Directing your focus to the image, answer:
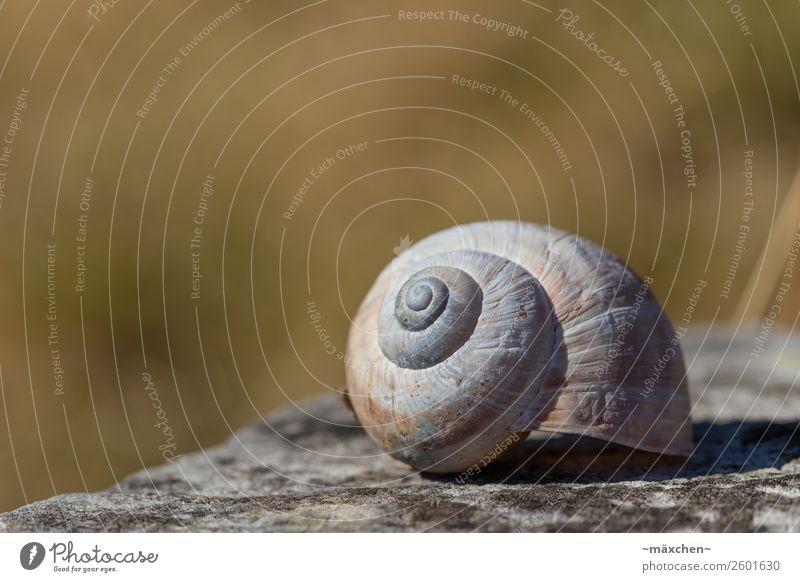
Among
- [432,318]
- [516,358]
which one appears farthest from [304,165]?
[516,358]

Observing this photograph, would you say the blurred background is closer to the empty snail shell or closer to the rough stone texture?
the rough stone texture

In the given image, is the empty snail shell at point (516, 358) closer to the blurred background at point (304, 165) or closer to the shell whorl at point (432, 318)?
the shell whorl at point (432, 318)

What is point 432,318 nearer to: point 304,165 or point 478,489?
point 478,489

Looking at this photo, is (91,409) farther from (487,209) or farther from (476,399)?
(476,399)

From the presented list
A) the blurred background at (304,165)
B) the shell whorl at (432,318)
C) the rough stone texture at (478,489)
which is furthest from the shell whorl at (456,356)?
the blurred background at (304,165)

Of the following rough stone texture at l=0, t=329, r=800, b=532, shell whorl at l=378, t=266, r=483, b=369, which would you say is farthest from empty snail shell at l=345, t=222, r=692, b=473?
rough stone texture at l=0, t=329, r=800, b=532
